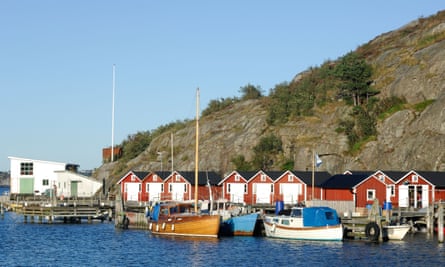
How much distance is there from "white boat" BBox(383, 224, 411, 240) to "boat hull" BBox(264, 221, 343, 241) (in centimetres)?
460

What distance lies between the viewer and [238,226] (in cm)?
7412

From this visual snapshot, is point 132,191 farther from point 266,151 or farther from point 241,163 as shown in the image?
point 266,151

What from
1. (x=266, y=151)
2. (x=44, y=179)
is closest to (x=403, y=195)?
(x=266, y=151)

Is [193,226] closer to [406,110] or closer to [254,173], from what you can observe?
[254,173]

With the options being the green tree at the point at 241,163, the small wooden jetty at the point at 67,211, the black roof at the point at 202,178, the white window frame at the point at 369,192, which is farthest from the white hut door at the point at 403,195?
the small wooden jetty at the point at 67,211

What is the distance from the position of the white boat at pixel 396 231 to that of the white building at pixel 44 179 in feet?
211

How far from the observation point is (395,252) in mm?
61906

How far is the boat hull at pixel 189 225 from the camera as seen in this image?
7112 cm

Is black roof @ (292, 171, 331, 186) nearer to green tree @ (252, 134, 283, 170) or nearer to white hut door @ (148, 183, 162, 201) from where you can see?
green tree @ (252, 134, 283, 170)

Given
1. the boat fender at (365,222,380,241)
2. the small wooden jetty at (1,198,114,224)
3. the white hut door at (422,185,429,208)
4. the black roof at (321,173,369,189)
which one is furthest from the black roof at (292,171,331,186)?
the boat fender at (365,222,380,241)

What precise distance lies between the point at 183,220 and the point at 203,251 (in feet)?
32.5

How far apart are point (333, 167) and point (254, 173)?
15869 mm

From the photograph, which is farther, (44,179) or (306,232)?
(44,179)

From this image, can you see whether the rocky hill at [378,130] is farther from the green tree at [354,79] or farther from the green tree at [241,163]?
the green tree at [354,79]
